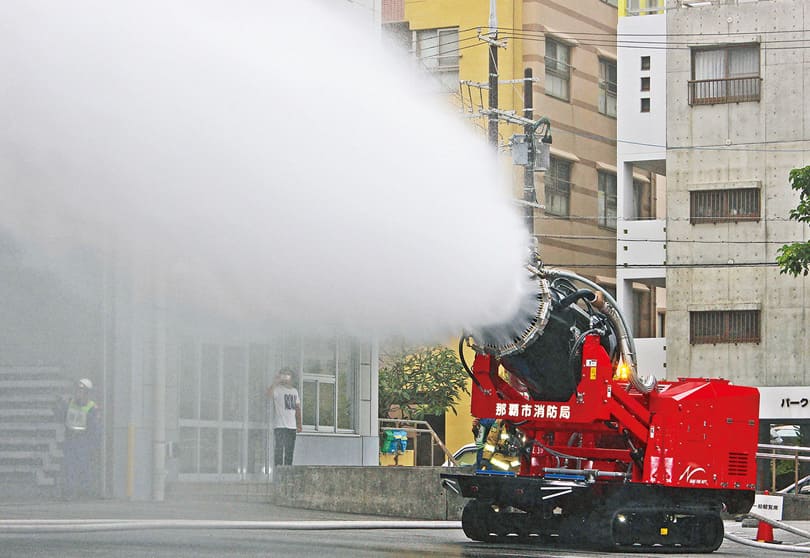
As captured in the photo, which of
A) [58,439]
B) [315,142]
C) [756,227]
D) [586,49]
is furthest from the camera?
[586,49]

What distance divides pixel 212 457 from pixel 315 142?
12.0 feet

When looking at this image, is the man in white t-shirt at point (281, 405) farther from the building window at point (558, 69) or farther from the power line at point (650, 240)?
the building window at point (558, 69)

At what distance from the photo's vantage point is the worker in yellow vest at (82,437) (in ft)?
42.4

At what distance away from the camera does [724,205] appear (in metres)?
47.0

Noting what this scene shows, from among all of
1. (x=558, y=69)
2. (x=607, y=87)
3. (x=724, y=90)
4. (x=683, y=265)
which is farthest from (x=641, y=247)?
(x=607, y=87)

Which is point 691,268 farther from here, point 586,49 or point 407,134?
point 407,134

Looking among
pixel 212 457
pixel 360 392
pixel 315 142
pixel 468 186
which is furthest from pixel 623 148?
pixel 212 457

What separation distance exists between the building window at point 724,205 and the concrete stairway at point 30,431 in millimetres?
35905

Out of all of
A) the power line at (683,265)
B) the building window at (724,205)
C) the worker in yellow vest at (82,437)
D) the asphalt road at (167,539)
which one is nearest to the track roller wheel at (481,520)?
the asphalt road at (167,539)

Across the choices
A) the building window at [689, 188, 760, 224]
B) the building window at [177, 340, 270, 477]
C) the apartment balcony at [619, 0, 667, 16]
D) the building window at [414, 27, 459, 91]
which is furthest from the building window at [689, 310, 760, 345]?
the building window at [177, 340, 270, 477]

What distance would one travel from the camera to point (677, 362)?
47406 millimetres

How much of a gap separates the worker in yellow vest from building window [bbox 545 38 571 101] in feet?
118

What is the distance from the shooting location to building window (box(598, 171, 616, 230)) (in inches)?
2008

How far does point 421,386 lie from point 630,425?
23.4 metres
